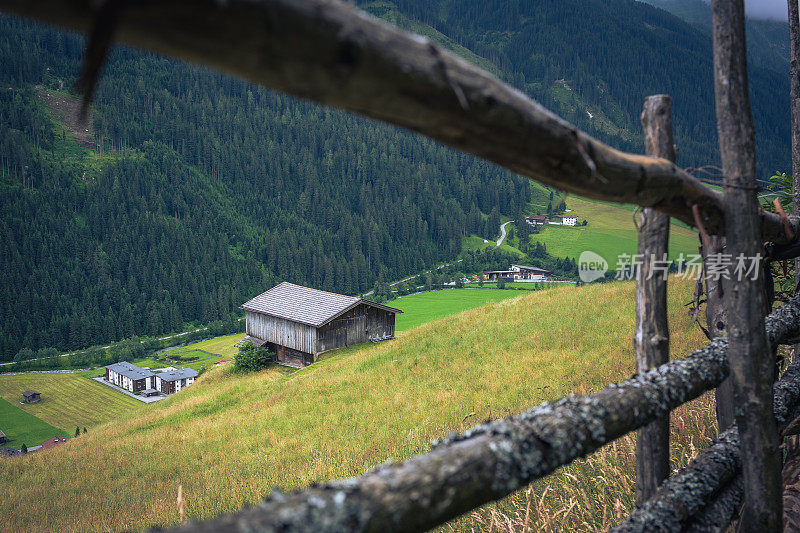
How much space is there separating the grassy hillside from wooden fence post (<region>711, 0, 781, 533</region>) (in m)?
74.1

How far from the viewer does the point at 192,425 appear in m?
17.2

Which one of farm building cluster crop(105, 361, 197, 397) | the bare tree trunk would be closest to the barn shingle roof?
the bare tree trunk

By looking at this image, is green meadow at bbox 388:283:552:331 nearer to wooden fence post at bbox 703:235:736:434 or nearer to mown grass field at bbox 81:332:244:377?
mown grass field at bbox 81:332:244:377

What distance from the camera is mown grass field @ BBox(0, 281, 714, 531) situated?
4.55 metres

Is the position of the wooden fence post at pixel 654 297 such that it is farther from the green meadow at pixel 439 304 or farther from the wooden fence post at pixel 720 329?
the green meadow at pixel 439 304

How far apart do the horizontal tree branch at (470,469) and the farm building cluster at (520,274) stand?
89.1 meters

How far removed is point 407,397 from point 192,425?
32.5 ft

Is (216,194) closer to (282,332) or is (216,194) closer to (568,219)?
(568,219)

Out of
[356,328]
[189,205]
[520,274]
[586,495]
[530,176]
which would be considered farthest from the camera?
[189,205]

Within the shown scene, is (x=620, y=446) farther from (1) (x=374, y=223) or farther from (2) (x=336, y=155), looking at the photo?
(2) (x=336, y=155)

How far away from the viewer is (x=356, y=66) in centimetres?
100

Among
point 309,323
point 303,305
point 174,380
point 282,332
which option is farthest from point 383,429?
point 174,380

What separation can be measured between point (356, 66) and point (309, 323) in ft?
111

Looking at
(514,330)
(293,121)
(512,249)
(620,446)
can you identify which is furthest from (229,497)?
(293,121)
